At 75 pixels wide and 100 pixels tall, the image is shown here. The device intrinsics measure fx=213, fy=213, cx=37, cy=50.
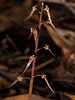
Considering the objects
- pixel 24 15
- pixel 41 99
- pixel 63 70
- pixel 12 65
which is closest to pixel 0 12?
pixel 24 15

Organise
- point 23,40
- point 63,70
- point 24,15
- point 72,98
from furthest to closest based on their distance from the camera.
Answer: point 24,15 → point 23,40 → point 63,70 → point 72,98

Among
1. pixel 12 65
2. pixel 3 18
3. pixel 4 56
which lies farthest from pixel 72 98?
pixel 3 18

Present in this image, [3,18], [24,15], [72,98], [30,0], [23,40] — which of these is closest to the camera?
[72,98]

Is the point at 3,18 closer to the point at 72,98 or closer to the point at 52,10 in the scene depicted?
the point at 52,10

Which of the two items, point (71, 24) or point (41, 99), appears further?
point (71, 24)

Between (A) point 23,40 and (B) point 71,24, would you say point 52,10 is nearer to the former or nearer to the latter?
(B) point 71,24

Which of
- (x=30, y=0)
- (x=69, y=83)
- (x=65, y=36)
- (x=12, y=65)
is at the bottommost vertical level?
(x=69, y=83)

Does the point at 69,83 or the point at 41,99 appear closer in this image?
the point at 41,99

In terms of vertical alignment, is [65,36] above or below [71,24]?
below

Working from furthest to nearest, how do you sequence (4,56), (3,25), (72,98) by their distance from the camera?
(3,25), (4,56), (72,98)
